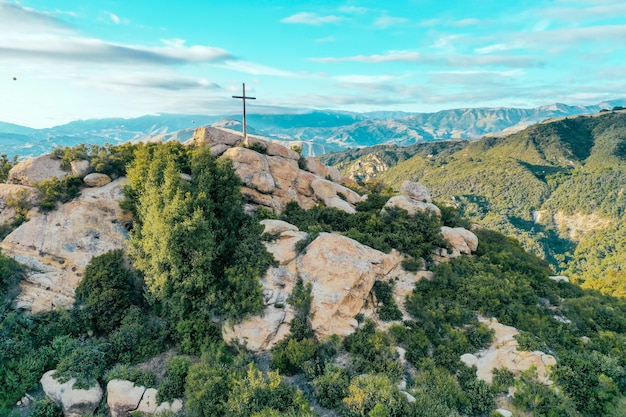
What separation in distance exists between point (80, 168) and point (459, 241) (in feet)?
107

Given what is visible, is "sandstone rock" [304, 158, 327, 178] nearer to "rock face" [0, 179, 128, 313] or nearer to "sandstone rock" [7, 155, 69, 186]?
"rock face" [0, 179, 128, 313]

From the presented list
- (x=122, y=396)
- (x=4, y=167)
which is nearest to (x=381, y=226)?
(x=122, y=396)

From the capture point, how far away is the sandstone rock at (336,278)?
2085 centimetres

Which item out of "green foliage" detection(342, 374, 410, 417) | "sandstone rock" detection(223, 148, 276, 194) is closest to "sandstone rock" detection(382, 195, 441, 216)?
"sandstone rock" detection(223, 148, 276, 194)

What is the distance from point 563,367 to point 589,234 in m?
149

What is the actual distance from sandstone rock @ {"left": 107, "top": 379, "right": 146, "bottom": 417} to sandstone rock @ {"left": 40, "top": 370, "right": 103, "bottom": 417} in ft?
2.92

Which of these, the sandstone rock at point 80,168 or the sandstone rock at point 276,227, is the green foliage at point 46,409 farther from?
the sandstone rock at point 80,168

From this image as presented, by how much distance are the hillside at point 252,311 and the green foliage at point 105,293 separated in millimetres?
93

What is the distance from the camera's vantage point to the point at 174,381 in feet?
60.6

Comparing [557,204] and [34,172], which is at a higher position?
[34,172]

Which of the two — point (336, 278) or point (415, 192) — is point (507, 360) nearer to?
point (336, 278)

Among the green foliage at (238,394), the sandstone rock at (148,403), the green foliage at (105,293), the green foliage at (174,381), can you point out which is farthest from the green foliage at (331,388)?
the green foliage at (105,293)

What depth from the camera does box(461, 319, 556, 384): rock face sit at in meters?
19.1

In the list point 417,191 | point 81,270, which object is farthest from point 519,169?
point 81,270
